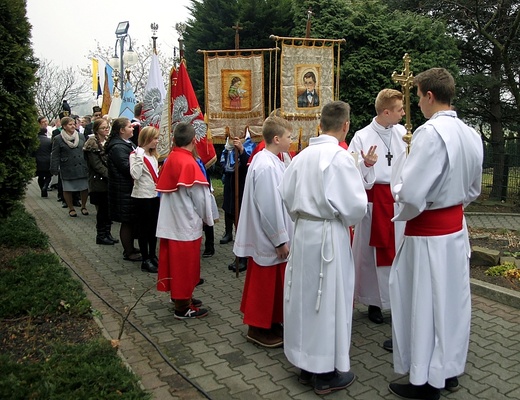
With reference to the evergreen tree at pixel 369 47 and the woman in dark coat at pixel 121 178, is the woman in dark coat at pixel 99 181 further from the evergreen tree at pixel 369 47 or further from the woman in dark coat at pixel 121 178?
the evergreen tree at pixel 369 47

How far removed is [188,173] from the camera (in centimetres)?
504

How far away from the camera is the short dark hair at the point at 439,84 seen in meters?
3.55

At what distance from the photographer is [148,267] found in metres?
6.96

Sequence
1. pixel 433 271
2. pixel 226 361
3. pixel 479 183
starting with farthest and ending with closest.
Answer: pixel 226 361, pixel 479 183, pixel 433 271

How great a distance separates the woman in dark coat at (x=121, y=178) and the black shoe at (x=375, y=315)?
3.54m

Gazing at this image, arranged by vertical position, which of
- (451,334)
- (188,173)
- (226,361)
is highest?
(188,173)

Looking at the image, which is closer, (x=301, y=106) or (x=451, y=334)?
(x=451, y=334)

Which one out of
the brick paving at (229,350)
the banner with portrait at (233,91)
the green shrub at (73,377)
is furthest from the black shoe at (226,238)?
the green shrub at (73,377)

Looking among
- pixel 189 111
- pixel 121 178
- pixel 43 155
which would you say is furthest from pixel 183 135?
pixel 43 155

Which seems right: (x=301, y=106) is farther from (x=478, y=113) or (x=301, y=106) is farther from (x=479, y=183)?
(x=478, y=113)

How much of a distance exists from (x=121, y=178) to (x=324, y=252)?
4397 millimetres

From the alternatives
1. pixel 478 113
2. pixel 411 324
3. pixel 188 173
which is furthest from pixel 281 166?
pixel 478 113

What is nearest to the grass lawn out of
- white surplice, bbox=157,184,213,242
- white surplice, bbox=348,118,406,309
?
white surplice, bbox=157,184,213,242

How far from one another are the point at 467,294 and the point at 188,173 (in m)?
2.71
